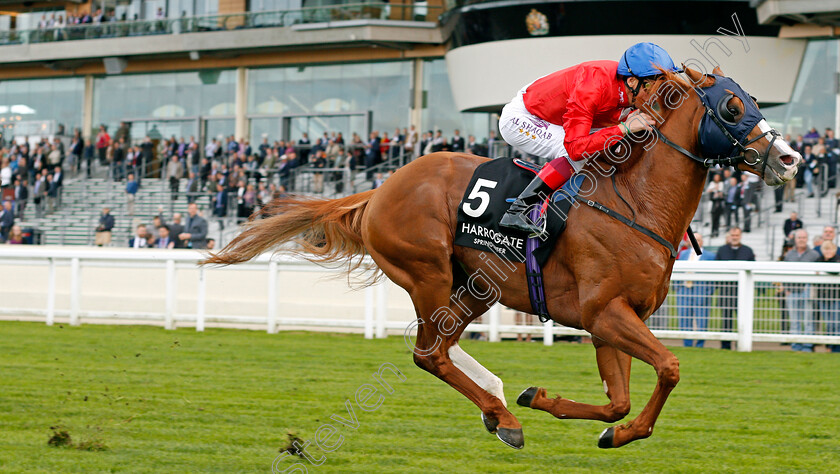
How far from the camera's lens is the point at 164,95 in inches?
1007

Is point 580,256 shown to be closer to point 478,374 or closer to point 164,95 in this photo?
point 478,374

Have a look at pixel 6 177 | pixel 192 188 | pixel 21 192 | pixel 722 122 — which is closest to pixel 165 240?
pixel 192 188

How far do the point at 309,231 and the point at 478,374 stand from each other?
127 cm

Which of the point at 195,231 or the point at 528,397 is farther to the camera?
the point at 195,231

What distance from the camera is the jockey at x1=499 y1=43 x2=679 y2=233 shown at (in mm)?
3916

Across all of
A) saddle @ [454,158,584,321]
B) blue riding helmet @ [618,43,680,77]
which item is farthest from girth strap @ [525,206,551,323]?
blue riding helmet @ [618,43,680,77]

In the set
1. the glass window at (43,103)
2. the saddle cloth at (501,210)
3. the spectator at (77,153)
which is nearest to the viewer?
the saddle cloth at (501,210)

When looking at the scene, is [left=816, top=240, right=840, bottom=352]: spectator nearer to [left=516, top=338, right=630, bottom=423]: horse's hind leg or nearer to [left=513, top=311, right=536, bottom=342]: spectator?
[left=513, top=311, right=536, bottom=342]: spectator

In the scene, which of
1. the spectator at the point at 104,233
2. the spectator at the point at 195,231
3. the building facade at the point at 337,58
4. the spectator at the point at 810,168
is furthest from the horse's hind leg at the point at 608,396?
the spectator at the point at 104,233

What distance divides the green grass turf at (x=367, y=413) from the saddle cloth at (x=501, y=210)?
1.03 meters

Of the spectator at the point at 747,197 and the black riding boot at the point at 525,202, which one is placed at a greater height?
the spectator at the point at 747,197

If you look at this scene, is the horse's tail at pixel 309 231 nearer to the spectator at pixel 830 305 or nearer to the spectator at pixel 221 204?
the spectator at pixel 830 305

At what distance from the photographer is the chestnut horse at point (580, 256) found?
3.78 m

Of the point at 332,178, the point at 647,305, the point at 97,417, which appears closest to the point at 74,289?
the point at 97,417
